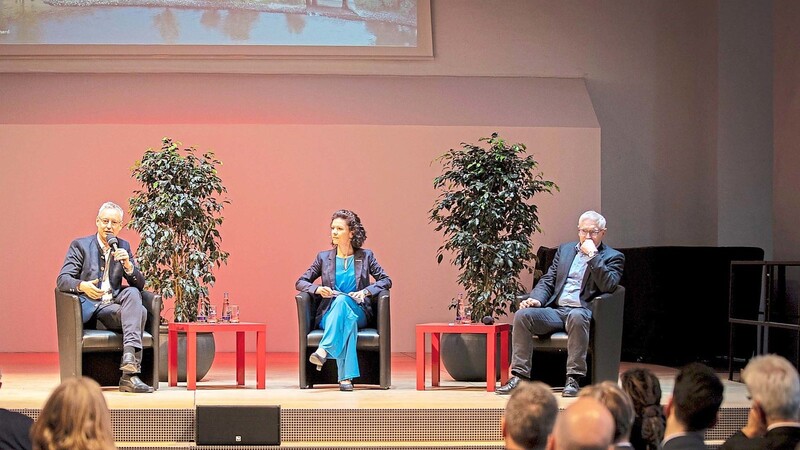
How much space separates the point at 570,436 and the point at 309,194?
6.81 meters

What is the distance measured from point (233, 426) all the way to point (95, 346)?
1.17 m

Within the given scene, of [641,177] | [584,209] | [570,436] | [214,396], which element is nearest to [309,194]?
[584,209]

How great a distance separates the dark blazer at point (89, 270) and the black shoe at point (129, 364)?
35 centimetres

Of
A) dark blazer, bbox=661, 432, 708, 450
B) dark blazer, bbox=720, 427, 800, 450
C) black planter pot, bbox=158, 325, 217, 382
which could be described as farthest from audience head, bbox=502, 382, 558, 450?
black planter pot, bbox=158, 325, 217, 382

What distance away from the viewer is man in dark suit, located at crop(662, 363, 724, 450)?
2836 millimetres

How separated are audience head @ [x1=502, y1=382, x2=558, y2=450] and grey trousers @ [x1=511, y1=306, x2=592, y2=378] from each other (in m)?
3.34

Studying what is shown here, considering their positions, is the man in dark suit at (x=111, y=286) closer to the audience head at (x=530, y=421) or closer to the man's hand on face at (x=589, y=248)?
the man's hand on face at (x=589, y=248)

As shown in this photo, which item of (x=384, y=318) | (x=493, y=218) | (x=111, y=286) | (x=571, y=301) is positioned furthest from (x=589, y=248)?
(x=111, y=286)

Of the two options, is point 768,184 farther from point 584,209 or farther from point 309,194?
point 309,194

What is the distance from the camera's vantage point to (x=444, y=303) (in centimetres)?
891

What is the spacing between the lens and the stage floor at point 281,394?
17.2 feet

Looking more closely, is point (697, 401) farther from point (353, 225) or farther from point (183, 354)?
point (183, 354)

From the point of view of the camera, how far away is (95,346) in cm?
578

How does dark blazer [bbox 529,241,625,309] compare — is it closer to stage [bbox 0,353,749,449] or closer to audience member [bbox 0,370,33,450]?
stage [bbox 0,353,749,449]
